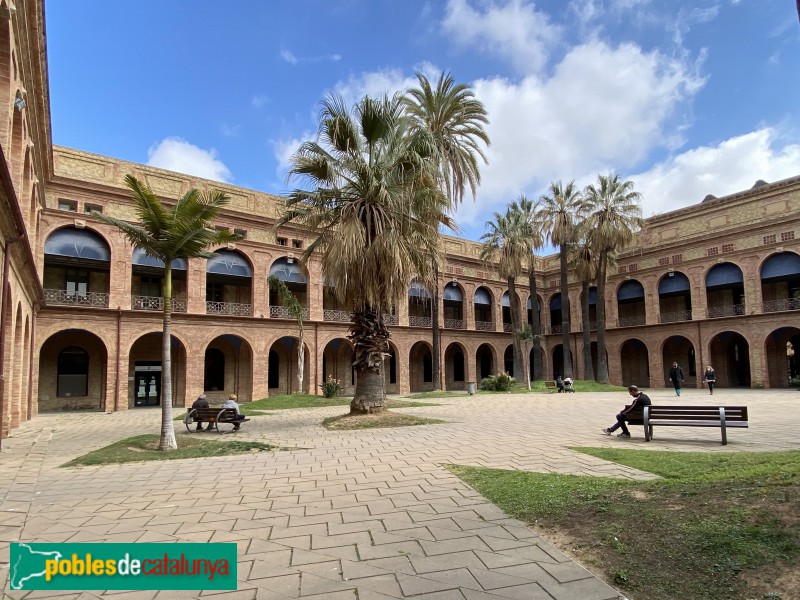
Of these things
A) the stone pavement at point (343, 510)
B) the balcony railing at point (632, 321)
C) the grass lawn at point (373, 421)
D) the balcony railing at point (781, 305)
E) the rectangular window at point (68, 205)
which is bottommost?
the grass lawn at point (373, 421)

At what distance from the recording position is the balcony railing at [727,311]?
29594 millimetres

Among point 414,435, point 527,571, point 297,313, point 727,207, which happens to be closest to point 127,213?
point 297,313

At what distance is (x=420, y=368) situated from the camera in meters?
37.8

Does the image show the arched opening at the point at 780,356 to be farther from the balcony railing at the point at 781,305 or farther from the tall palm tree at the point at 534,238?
the tall palm tree at the point at 534,238

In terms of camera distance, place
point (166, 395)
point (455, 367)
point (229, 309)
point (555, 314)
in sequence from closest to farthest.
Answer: point (166, 395) < point (229, 309) < point (455, 367) < point (555, 314)

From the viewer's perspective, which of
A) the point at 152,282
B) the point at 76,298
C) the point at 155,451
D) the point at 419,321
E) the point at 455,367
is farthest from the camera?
the point at 455,367

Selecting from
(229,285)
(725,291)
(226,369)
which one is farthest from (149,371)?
(725,291)

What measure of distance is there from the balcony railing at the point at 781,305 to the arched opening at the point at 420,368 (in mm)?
21237

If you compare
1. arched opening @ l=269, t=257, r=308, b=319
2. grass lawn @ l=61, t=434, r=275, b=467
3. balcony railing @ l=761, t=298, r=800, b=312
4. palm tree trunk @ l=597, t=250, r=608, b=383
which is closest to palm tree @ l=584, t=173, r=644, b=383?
palm tree trunk @ l=597, t=250, r=608, b=383

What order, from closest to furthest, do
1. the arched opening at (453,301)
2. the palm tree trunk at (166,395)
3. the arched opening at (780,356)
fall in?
the palm tree trunk at (166,395) → the arched opening at (780,356) → the arched opening at (453,301)

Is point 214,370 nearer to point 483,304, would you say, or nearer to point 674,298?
point 483,304

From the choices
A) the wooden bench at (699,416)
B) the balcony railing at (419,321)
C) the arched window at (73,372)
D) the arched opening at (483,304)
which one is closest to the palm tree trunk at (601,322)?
the arched opening at (483,304)

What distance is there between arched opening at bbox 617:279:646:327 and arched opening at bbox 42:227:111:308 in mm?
32658

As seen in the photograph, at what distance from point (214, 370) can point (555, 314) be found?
27768 millimetres
